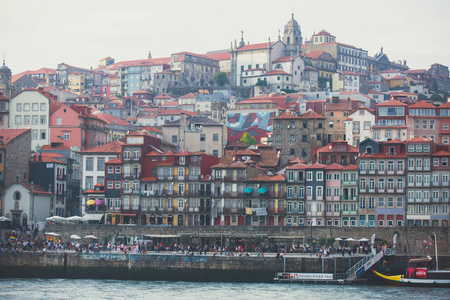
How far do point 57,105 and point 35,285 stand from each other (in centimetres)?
4593

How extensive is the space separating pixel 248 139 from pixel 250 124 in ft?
63.4

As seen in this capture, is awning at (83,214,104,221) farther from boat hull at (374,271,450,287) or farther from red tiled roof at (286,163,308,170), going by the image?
boat hull at (374,271,450,287)

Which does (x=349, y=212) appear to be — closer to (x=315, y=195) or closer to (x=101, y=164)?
(x=315, y=195)

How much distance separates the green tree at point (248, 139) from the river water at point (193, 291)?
45.7 m

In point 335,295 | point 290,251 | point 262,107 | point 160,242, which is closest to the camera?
point 335,295

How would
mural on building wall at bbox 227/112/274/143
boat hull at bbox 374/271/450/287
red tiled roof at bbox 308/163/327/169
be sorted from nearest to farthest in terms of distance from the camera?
boat hull at bbox 374/271/450/287, red tiled roof at bbox 308/163/327/169, mural on building wall at bbox 227/112/274/143

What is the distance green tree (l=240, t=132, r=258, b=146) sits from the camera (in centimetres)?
12068

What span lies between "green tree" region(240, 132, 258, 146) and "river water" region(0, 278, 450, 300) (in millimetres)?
45733

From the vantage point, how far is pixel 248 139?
123375mm

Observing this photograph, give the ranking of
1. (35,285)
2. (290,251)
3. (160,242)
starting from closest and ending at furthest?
1. (35,285)
2. (290,251)
3. (160,242)

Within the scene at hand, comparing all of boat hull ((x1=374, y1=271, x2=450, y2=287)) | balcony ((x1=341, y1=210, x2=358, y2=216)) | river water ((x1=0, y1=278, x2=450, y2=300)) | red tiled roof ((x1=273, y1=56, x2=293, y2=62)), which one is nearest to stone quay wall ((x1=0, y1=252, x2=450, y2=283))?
river water ((x1=0, y1=278, x2=450, y2=300))

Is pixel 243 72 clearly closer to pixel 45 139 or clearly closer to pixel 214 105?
pixel 214 105

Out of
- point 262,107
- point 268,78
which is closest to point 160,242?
point 262,107

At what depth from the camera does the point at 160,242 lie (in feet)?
284
